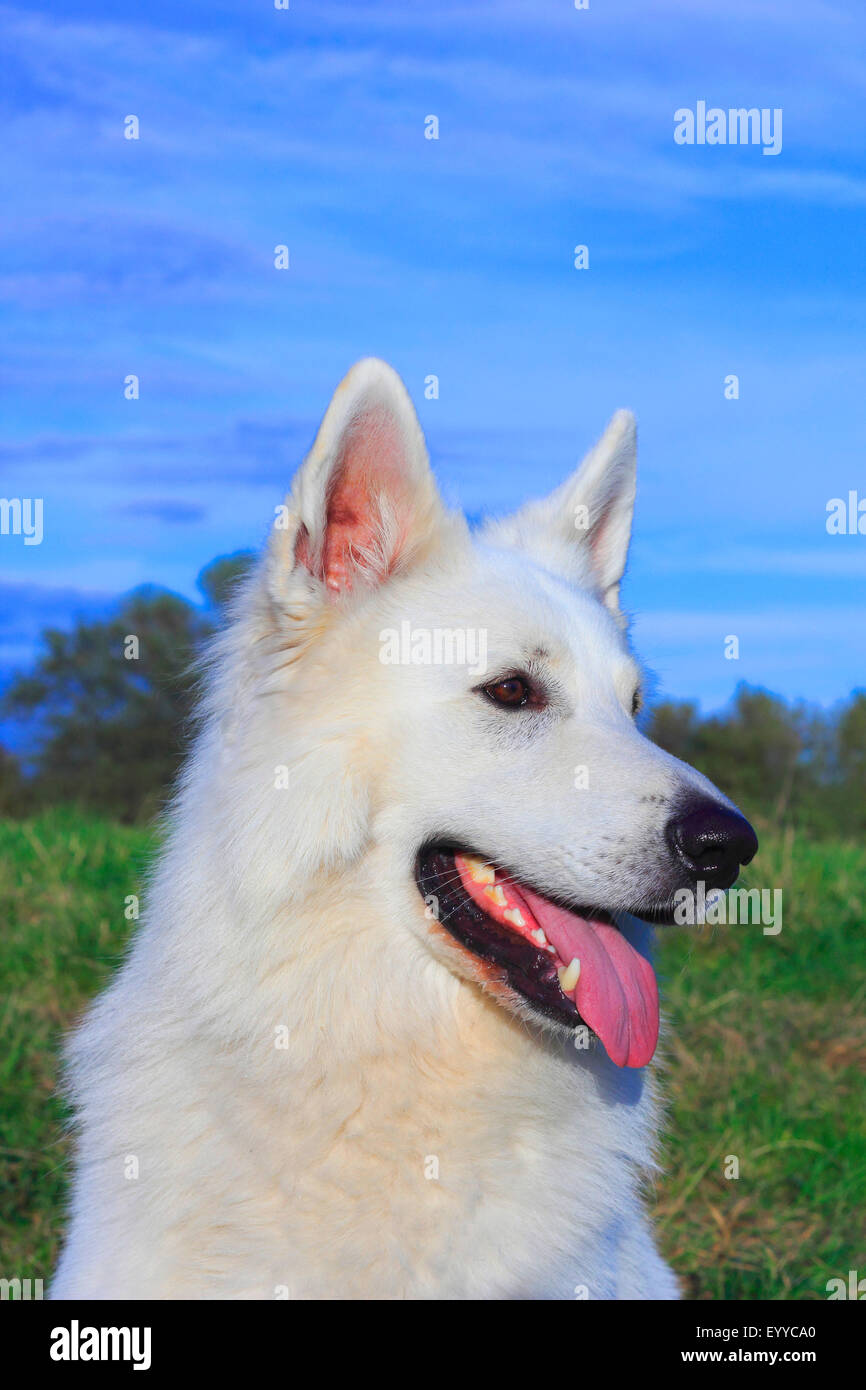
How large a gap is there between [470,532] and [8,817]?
8448 mm

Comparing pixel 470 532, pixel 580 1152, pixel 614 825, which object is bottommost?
pixel 580 1152

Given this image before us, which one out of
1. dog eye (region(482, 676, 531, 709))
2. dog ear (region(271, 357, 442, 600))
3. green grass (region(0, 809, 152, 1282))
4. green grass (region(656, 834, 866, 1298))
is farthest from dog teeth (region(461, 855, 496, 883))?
green grass (region(0, 809, 152, 1282))

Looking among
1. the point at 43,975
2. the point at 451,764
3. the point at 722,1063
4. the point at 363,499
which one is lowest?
the point at 722,1063

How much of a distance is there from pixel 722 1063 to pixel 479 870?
160 inches

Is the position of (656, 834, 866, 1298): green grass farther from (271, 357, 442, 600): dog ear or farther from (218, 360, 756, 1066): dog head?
(271, 357, 442, 600): dog ear

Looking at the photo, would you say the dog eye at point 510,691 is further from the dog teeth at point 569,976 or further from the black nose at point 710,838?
the dog teeth at point 569,976

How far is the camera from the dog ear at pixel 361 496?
3242 millimetres

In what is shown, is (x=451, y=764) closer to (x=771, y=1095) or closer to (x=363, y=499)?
(x=363, y=499)

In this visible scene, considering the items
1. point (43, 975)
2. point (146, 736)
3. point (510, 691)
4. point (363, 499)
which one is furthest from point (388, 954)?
point (146, 736)

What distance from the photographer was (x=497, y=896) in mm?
3299
